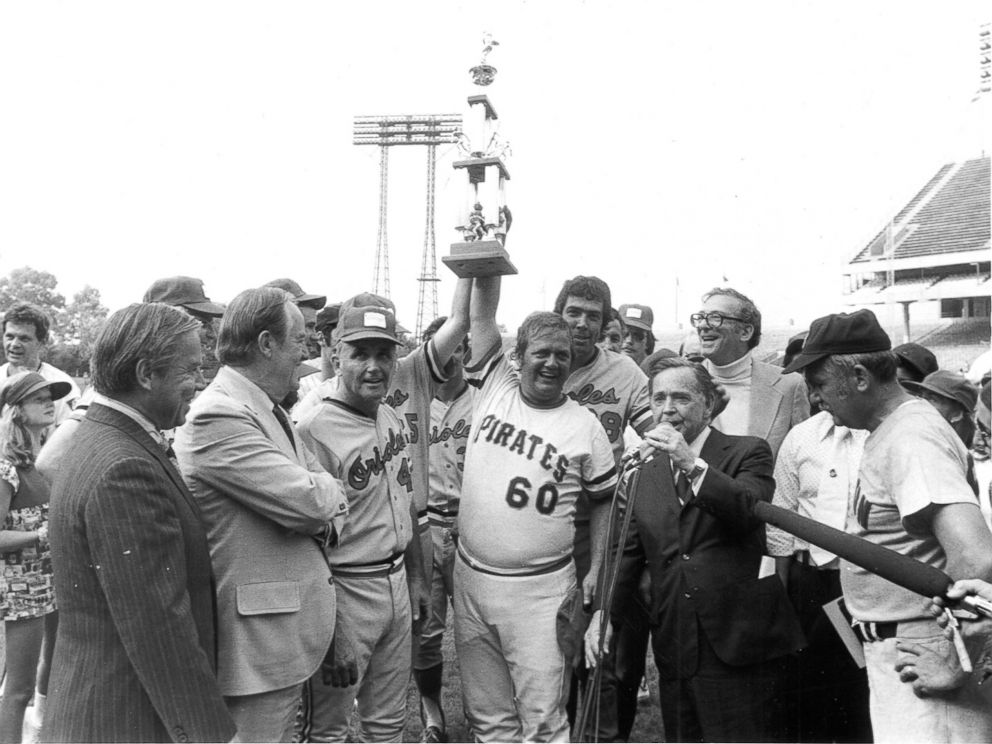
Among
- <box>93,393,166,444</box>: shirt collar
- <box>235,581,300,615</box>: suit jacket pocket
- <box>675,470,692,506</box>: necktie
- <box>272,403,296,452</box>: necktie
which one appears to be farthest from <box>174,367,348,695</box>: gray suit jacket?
<box>675,470,692,506</box>: necktie

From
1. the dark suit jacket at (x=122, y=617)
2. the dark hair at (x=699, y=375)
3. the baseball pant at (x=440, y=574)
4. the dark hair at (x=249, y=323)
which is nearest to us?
the dark suit jacket at (x=122, y=617)

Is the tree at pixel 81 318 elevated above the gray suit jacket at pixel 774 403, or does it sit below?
above

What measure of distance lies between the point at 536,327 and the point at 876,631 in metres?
1.89

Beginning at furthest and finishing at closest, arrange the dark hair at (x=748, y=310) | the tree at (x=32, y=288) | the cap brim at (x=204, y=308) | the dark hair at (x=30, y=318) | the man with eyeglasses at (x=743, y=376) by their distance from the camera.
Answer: the tree at (x=32, y=288) < the dark hair at (x=30, y=318) < the dark hair at (x=748, y=310) < the man with eyeglasses at (x=743, y=376) < the cap brim at (x=204, y=308)

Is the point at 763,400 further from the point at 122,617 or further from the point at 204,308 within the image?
the point at 122,617

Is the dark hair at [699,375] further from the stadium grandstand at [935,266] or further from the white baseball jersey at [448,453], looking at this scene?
the stadium grandstand at [935,266]

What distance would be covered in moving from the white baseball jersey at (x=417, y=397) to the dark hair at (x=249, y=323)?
1122mm

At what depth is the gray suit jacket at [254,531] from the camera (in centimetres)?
268

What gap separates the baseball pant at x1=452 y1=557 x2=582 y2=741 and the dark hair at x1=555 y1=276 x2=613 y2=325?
4.80 feet

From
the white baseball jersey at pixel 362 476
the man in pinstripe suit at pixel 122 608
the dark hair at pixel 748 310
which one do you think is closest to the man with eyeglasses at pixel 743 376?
the dark hair at pixel 748 310

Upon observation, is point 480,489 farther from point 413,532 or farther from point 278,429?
point 278,429

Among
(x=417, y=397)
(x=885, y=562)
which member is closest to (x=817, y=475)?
(x=885, y=562)

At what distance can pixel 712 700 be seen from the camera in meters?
3.34

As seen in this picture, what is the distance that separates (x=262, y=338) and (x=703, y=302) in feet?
8.61
